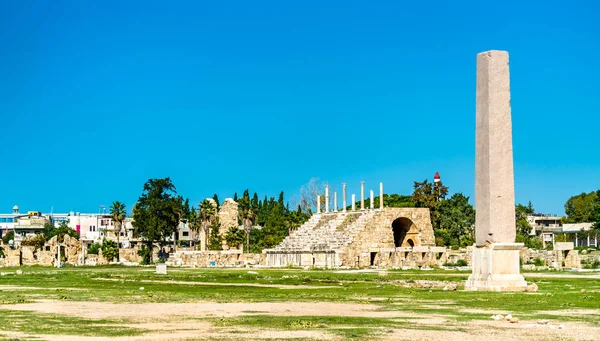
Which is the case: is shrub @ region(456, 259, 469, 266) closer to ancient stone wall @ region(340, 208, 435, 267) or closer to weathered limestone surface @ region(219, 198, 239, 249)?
ancient stone wall @ region(340, 208, 435, 267)

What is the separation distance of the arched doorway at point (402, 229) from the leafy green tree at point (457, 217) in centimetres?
1176

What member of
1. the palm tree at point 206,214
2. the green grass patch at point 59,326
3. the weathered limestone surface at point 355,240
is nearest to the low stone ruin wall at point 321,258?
the weathered limestone surface at point 355,240

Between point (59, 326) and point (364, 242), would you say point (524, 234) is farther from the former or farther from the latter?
point (59, 326)

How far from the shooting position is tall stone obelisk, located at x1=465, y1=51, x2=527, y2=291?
93.2 ft

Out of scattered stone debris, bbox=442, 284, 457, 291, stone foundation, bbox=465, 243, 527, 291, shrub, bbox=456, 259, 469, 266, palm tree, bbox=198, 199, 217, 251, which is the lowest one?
shrub, bbox=456, 259, 469, 266

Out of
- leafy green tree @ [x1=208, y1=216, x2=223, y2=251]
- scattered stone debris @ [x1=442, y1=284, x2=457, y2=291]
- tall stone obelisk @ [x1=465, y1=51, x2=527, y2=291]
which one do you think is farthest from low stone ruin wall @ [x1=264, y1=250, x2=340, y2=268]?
tall stone obelisk @ [x1=465, y1=51, x2=527, y2=291]

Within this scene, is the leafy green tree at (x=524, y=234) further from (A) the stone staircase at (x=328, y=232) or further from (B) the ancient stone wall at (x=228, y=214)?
(B) the ancient stone wall at (x=228, y=214)

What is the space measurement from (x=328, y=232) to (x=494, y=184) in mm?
61893

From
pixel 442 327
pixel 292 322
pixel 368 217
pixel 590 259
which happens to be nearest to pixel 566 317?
pixel 442 327

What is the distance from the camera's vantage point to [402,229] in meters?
93.6

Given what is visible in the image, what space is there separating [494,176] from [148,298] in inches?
445

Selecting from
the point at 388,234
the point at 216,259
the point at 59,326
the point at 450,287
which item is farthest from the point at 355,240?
the point at 59,326

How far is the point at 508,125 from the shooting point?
96.2 feet

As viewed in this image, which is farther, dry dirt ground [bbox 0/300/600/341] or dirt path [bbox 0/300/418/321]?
dirt path [bbox 0/300/418/321]
